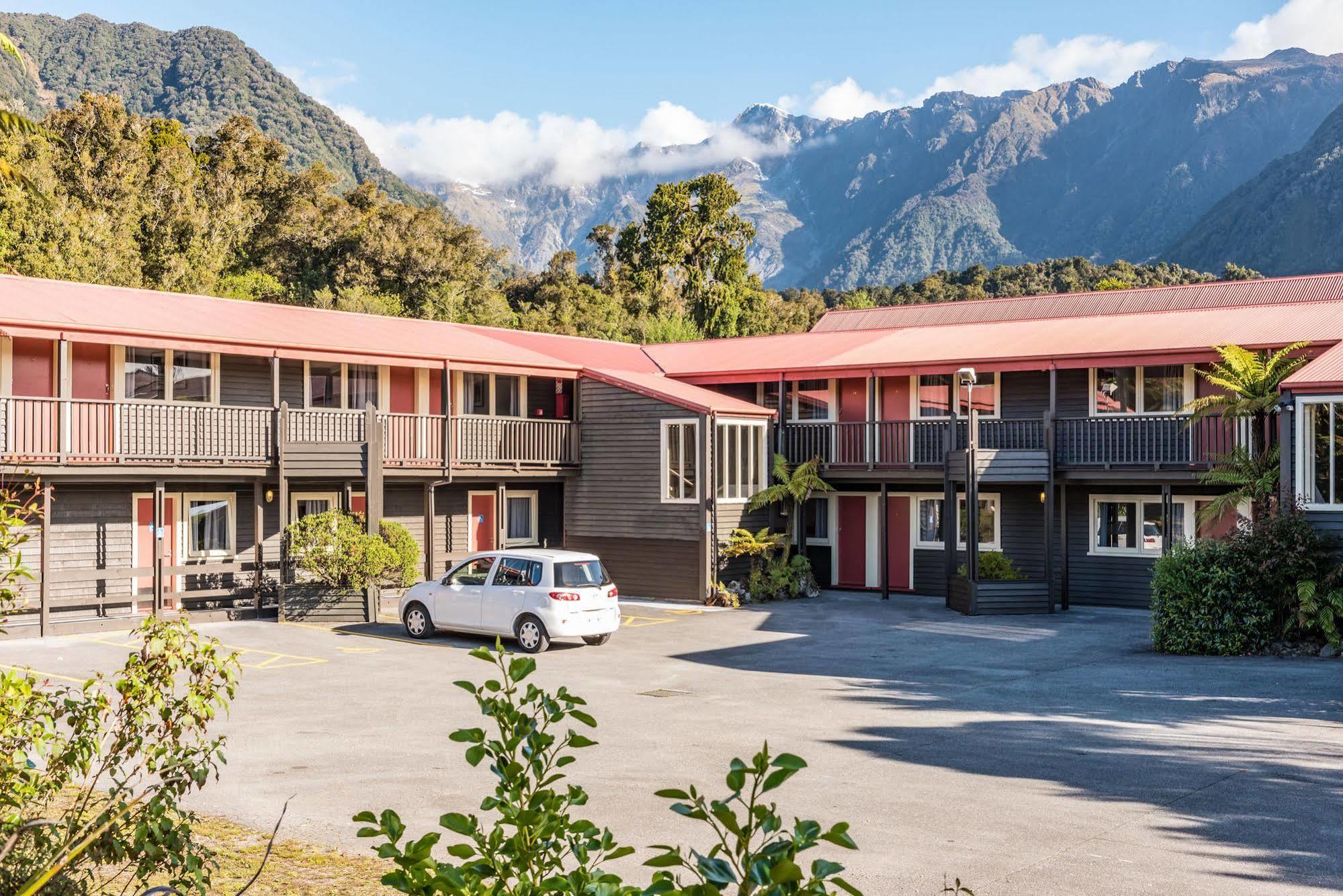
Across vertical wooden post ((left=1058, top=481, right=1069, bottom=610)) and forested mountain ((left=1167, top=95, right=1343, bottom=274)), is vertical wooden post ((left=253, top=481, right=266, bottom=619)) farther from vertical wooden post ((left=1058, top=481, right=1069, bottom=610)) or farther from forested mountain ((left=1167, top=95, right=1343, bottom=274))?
forested mountain ((left=1167, top=95, right=1343, bottom=274))

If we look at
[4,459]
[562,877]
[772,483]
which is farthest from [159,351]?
[562,877]

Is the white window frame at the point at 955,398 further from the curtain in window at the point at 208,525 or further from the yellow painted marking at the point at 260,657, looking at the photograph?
the curtain in window at the point at 208,525

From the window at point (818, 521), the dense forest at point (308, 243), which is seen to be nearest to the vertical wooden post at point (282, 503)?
the window at point (818, 521)

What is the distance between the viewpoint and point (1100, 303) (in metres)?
34.6

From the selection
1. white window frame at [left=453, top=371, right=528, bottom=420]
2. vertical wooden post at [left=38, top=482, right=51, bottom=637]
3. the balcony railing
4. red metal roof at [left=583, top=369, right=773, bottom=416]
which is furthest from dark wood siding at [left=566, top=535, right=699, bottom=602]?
vertical wooden post at [left=38, top=482, right=51, bottom=637]

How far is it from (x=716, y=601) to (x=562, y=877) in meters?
22.7

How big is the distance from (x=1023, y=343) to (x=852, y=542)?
6.00 metres

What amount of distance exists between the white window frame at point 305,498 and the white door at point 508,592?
24.4 ft

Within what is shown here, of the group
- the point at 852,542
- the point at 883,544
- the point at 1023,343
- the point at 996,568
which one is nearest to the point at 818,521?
the point at 852,542

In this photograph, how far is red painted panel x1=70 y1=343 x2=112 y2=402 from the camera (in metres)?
21.9

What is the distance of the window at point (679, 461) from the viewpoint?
26094mm

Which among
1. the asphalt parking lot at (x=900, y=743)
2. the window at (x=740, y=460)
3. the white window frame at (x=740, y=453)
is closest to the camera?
the asphalt parking lot at (x=900, y=743)

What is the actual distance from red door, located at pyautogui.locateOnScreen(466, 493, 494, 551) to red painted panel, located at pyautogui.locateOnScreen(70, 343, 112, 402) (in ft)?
29.3

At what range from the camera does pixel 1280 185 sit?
124 metres
